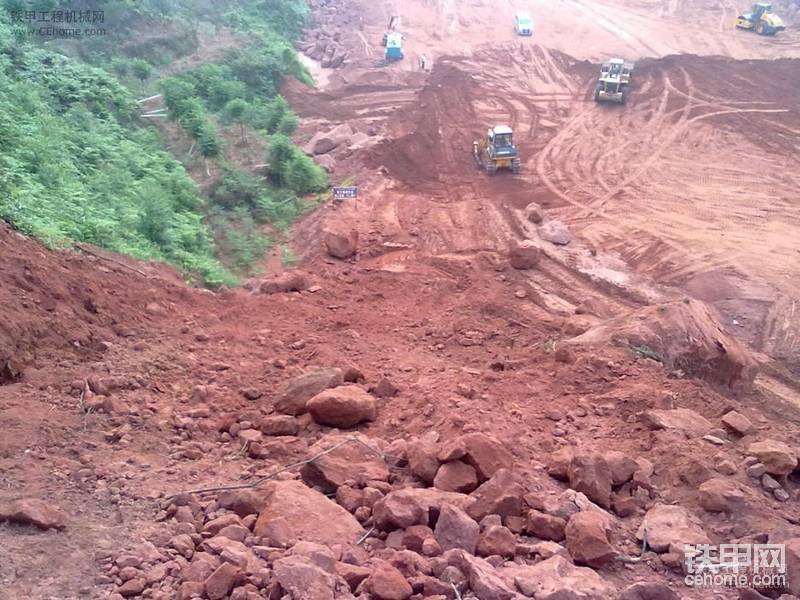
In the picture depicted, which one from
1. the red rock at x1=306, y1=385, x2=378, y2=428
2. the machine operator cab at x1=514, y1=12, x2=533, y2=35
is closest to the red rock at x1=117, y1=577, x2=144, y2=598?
the red rock at x1=306, y1=385, x2=378, y2=428

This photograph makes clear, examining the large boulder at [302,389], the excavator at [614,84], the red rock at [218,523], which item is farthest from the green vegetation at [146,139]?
the excavator at [614,84]

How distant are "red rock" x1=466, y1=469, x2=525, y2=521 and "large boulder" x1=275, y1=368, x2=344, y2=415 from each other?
2593 millimetres

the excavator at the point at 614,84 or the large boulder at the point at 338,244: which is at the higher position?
the excavator at the point at 614,84

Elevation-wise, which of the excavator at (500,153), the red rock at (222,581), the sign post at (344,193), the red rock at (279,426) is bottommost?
the sign post at (344,193)

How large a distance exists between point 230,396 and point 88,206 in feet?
17.9

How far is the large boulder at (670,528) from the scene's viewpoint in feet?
19.1

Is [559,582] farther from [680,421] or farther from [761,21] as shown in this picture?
[761,21]

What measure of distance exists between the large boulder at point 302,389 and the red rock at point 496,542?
3.00 meters

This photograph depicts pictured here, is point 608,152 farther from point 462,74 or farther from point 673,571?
point 673,571

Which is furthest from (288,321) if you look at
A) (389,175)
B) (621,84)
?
(621,84)

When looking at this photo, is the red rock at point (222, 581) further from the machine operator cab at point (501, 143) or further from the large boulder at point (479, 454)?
the machine operator cab at point (501, 143)

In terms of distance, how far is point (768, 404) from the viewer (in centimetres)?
1159

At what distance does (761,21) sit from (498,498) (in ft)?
101

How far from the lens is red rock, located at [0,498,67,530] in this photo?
518cm
